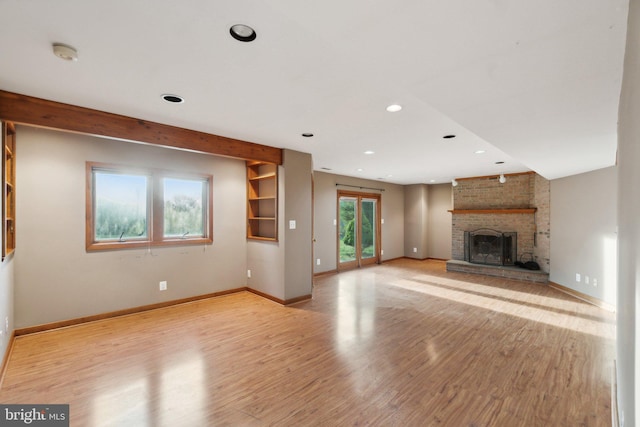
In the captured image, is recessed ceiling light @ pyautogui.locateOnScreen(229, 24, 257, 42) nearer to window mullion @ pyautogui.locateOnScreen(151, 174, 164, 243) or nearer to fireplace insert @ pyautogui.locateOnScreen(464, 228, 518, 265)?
window mullion @ pyautogui.locateOnScreen(151, 174, 164, 243)

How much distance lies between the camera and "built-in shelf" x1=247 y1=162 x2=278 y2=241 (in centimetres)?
520

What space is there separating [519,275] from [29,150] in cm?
873

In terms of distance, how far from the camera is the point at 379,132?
3543 millimetres

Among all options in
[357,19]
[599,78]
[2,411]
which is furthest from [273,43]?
[2,411]

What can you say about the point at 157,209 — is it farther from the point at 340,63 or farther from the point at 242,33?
the point at 340,63

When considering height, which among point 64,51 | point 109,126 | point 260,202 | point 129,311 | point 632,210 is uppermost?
point 64,51

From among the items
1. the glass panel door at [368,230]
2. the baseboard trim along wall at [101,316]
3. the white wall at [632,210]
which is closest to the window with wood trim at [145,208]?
the baseboard trim along wall at [101,316]

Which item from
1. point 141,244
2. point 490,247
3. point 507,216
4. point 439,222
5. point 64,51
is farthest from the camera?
point 439,222

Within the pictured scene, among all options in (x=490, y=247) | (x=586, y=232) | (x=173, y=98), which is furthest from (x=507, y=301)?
(x=173, y=98)

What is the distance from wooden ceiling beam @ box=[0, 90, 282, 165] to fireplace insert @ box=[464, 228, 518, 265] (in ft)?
20.6

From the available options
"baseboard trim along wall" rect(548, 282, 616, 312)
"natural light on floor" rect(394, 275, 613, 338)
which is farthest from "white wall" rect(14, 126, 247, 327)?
"baseboard trim along wall" rect(548, 282, 616, 312)

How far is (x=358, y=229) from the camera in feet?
26.0

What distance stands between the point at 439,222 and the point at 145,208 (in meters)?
8.07

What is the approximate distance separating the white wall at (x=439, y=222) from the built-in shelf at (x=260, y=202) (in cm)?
604
